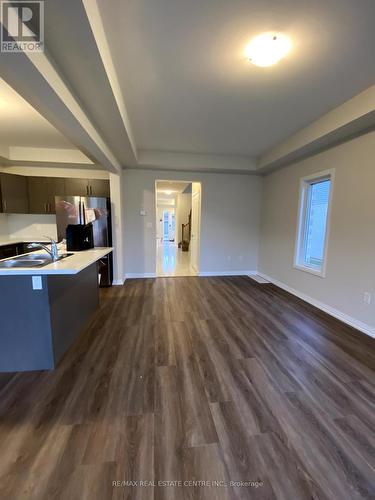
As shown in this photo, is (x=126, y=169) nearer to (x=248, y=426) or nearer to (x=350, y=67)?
(x=350, y=67)

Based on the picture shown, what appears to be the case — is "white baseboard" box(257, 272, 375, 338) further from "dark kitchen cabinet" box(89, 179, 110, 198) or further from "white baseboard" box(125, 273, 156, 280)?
"dark kitchen cabinet" box(89, 179, 110, 198)

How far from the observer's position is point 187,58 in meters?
1.95

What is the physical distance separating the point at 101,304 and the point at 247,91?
11.6 feet

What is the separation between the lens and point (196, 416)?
1.50 meters

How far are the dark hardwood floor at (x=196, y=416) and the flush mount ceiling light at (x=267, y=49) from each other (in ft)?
9.10

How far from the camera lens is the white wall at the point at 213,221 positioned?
15.8 ft

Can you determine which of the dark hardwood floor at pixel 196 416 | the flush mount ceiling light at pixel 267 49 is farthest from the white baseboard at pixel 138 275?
the flush mount ceiling light at pixel 267 49

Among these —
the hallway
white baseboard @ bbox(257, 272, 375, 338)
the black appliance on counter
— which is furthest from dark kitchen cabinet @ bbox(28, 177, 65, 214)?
white baseboard @ bbox(257, 272, 375, 338)

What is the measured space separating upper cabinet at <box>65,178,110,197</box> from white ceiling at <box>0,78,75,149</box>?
65 cm

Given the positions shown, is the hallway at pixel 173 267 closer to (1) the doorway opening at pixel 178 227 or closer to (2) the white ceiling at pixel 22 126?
(1) the doorway opening at pixel 178 227

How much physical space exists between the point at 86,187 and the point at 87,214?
80 centimetres

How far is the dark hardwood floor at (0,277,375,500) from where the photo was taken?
1.12 metres

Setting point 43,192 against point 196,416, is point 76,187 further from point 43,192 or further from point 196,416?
point 196,416

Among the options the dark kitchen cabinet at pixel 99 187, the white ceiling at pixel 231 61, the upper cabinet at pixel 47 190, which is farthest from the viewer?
the dark kitchen cabinet at pixel 99 187
